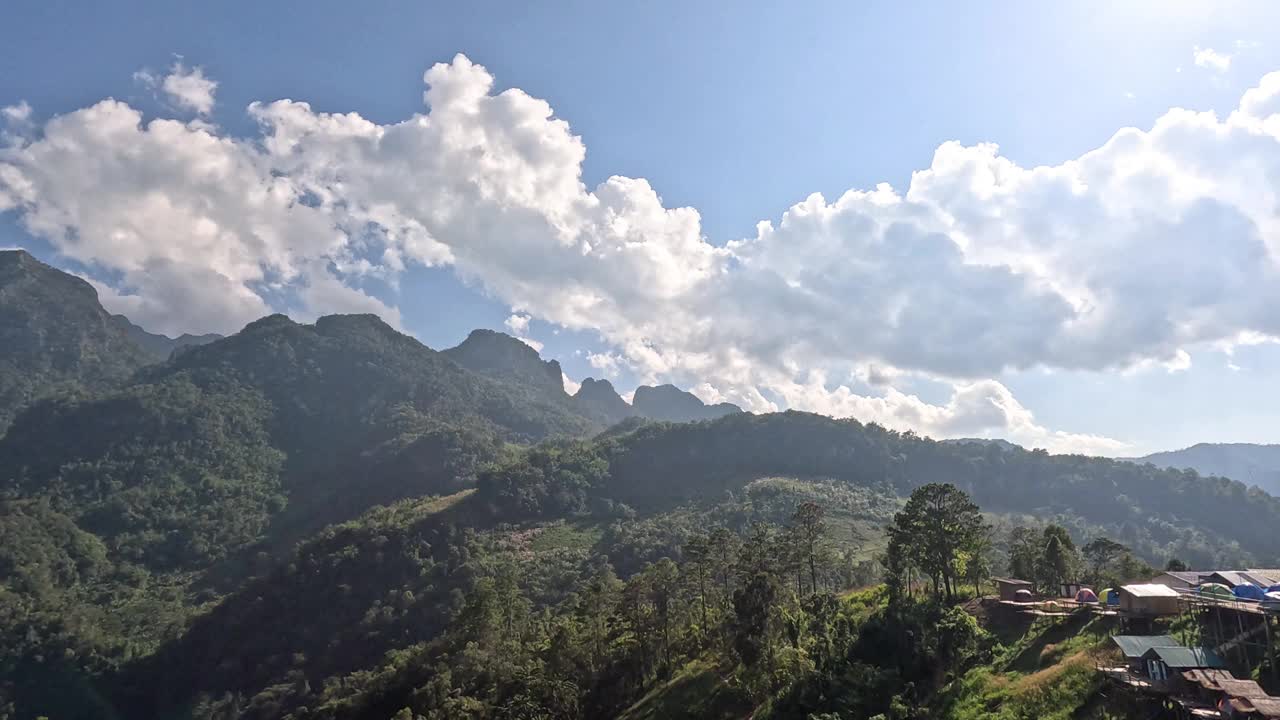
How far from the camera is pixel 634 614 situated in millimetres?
65562

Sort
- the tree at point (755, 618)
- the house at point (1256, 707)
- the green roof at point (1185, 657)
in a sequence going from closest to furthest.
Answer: the house at point (1256, 707) → the green roof at point (1185, 657) → the tree at point (755, 618)

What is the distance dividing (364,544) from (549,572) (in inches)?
2217

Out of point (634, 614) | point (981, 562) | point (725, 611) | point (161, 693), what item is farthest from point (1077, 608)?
point (161, 693)

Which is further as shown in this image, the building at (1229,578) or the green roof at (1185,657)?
the building at (1229,578)

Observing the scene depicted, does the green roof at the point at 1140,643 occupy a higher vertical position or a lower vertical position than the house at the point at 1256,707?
higher

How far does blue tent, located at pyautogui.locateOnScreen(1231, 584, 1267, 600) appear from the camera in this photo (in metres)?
36.5

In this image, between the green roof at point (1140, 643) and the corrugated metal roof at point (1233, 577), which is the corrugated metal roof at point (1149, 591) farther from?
the corrugated metal roof at point (1233, 577)

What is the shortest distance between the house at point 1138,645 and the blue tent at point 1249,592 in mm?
6759

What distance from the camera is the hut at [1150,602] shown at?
134 ft

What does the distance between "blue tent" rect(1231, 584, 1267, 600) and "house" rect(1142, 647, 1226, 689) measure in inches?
285

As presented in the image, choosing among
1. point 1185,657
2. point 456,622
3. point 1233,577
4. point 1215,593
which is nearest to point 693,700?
point 1185,657

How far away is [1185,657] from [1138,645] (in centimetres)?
202

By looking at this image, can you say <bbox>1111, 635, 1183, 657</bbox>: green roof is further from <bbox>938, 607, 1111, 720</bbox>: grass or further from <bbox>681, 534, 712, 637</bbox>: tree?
<bbox>681, 534, 712, 637</bbox>: tree

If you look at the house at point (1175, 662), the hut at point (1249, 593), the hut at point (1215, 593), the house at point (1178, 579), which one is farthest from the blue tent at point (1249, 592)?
the house at point (1178, 579)
